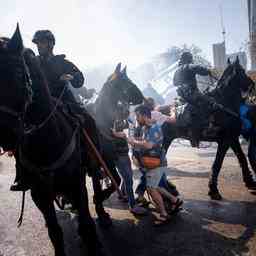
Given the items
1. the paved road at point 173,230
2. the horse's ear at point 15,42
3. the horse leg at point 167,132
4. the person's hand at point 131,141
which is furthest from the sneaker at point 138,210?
the horse's ear at point 15,42

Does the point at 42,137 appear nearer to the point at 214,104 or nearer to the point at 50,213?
the point at 50,213

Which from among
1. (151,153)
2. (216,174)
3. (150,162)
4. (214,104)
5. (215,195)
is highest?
(214,104)

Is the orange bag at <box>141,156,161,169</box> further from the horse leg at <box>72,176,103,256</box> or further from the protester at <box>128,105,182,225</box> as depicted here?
the horse leg at <box>72,176,103,256</box>

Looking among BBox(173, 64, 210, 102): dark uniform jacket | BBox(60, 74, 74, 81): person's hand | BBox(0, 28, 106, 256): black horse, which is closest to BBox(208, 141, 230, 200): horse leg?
BBox(173, 64, 210, 102): dark uniform jacket

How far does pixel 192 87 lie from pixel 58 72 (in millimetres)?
4465

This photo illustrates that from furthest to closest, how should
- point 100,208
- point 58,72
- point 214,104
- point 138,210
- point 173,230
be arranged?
point 214,104, point 138,210, point 100,208, point 173,230, point 58,72

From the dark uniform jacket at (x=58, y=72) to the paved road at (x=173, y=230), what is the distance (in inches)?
91.9

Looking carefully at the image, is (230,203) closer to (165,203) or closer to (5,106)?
(165,203)

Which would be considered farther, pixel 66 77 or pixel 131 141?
pixel 131 141

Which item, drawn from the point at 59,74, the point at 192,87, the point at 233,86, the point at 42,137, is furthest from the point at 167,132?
the point at 42,137

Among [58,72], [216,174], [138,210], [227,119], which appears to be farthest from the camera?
[227,119]

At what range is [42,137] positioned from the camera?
3.88 metres

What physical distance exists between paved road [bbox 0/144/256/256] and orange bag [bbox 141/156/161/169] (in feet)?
3.16

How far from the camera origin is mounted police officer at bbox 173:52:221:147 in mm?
8305
